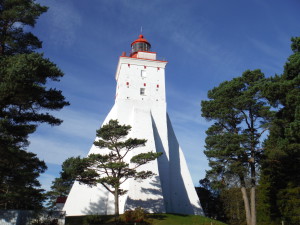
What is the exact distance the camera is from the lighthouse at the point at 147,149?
21391mm

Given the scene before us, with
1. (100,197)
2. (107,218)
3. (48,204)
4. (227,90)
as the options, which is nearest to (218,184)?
(227,90)

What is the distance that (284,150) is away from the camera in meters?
16.7

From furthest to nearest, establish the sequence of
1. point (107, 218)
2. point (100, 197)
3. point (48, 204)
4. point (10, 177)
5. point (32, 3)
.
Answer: point (48, 204)
point (100, 197)
point (107, 218)
point (10, 177)
point (32, 3)

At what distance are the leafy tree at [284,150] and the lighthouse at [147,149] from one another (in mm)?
7668

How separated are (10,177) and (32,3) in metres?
11.8

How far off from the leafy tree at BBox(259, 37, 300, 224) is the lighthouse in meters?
7.67

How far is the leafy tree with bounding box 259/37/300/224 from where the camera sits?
15562 mm

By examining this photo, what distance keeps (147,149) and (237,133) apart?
8.05 meters

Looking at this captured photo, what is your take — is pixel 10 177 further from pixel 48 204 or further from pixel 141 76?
pixel 48 204

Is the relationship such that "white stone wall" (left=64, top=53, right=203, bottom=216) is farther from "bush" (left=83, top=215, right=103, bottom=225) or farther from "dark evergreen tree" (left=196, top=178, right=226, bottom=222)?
"dark evergreen tree" (left=196, top=178, right=226, bottom=222)

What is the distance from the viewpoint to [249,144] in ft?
60.4

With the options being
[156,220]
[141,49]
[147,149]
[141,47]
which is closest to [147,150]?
[147,149]

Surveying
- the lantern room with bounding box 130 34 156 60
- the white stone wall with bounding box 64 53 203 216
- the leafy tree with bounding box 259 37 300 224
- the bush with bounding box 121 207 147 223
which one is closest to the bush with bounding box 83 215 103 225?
the bush with bounding box 121 207 147 223

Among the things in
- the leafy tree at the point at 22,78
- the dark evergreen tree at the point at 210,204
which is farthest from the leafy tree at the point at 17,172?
the dark evergreen tree at the point at 210,204
